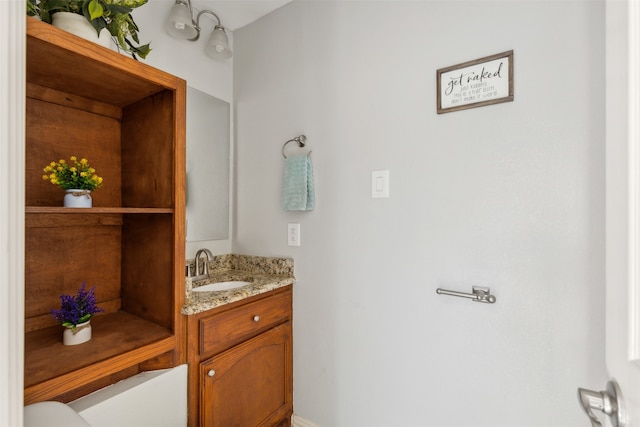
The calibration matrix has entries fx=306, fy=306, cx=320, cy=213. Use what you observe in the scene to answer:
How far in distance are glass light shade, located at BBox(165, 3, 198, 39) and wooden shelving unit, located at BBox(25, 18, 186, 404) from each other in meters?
0.57

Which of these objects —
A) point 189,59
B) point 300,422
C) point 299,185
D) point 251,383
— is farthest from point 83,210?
point 300,422

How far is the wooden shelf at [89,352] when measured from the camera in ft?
2.79

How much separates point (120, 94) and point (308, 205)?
97cm

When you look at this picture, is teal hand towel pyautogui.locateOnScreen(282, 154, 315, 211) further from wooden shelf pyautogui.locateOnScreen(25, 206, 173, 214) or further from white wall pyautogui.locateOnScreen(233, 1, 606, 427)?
wooden shelf pyautogui.locateOnScreen(25, 206, 173, 214)

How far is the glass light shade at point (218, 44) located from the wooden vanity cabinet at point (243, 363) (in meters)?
1.43

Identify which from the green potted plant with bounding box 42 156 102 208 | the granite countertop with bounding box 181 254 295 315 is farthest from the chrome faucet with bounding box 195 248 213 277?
the green potted plant with bounding box 42 156 102 208

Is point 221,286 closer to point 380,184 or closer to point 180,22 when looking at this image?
point 380,184

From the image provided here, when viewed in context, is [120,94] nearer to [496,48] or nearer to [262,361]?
[262,361]

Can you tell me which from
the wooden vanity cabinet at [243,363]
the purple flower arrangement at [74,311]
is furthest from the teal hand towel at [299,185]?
the purple flower arrangement at [74,311]

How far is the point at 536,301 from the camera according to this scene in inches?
45.2

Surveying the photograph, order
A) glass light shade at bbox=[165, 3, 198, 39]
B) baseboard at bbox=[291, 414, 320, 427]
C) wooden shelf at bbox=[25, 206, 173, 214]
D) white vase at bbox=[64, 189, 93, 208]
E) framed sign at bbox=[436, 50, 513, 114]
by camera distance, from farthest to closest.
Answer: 1. baseboard at bbox=[291, 414, 320, 427]
2. glass light shade at bbox=[165, 3, 198, 39]
3. framed sign at bbox=[436, 50, 513, 114]
4. white vase at bbox=[64, 189, 93, 208]
5. wooden shelf at bbox=[25, 206, 173, 214]

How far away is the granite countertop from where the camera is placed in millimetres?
1290

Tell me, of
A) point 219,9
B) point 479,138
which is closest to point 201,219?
point 219,9

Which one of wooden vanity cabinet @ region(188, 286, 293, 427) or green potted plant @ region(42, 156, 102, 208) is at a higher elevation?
green potted plant @ region(42, 156, 102, 208)
